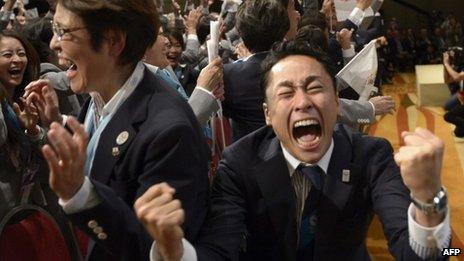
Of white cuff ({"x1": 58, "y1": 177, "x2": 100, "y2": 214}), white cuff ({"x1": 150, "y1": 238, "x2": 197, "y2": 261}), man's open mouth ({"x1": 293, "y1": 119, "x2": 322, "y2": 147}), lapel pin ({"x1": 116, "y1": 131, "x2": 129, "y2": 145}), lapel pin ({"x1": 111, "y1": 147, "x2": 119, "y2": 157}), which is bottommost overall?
white cuff ({"x1": 150, "y1": 238, "x2": 197, "y2": 261})

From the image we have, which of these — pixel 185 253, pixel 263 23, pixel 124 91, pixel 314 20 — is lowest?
pixel 314 20

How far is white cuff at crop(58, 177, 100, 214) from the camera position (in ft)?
4.29

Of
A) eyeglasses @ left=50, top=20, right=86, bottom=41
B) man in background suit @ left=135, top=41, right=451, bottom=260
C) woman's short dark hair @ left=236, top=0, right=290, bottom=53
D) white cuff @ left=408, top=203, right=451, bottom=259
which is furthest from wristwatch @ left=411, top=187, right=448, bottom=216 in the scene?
woman's short dark hair @ left=236, top=0, right=290, bottom=53

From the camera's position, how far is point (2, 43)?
3.12m

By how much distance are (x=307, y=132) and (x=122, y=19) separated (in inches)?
21.6

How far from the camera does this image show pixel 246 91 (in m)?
3.06

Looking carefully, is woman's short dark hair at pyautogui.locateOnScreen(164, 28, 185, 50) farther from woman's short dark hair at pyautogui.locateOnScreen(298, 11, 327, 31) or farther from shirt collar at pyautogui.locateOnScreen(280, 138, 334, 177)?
shirt collar at pyautogui.locateOnScreen(280, 138, 334, 177)

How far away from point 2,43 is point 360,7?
2.56 meters

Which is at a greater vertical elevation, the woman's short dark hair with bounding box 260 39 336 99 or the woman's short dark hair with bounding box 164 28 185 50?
the woman's short dark hair with bounding box 260 39 336 99

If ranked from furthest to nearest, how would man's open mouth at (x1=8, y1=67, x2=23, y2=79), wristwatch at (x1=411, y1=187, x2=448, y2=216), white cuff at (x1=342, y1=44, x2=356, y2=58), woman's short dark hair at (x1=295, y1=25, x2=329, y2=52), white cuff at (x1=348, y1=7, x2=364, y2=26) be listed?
white cuff at (x1=348, y1=7, x2=364, y2=26) → white cuff at (x1=342, y1=44, x2=356, y2=58) → woman's short dark hair at (x1=295, y1=25, x2=329, y2=52) → man's open mouth at (x1=8, y1=67, x2=23, y2=79) → wristwatch at (x1=411, y1=187, x2=448, y2=216)

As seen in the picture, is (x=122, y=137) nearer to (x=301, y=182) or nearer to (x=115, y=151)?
(x=115, y=151)

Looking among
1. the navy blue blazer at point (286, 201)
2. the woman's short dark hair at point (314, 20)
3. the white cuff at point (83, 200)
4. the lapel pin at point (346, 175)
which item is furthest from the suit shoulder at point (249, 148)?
the woman's short dark hair at point (314, 20)

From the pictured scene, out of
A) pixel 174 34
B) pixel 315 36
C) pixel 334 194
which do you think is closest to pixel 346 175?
pixel 334 194

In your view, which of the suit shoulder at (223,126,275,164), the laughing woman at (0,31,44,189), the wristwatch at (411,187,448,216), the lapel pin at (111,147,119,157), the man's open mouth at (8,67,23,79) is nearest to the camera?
the wristwatch at (411,187,448,216)
